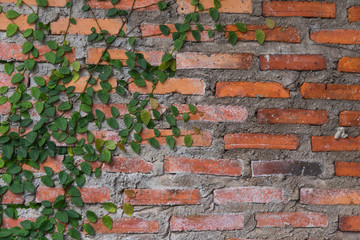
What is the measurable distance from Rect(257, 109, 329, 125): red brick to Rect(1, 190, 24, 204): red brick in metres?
1.02

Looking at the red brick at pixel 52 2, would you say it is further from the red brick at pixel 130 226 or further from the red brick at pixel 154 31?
the red brick at pixel 130 226

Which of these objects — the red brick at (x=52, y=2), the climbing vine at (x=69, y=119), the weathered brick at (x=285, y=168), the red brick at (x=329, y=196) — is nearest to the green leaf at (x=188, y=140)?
the climbing vine at (x=69, y=119)

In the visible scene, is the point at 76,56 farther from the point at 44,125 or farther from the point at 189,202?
the point at 189,202

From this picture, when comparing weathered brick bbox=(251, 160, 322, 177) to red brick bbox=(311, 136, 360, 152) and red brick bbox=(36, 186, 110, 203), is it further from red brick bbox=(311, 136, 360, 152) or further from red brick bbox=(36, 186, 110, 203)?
red brick bbox=(36, 186, 110, 203)

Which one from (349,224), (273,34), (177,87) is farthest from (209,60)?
(349,224)

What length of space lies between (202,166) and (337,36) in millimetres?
789

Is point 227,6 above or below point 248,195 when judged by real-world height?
above

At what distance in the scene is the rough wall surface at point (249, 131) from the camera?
1.39 m

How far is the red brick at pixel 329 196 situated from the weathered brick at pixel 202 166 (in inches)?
11.7

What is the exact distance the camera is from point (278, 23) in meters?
1.43

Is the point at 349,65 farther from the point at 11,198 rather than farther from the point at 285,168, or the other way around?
the point at 11,198

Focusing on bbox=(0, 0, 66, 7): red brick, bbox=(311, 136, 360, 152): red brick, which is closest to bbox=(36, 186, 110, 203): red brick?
bbox=(0, 0, 66, 7): red brick

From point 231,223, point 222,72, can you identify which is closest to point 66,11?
point 222,72

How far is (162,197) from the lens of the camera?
1385mm
